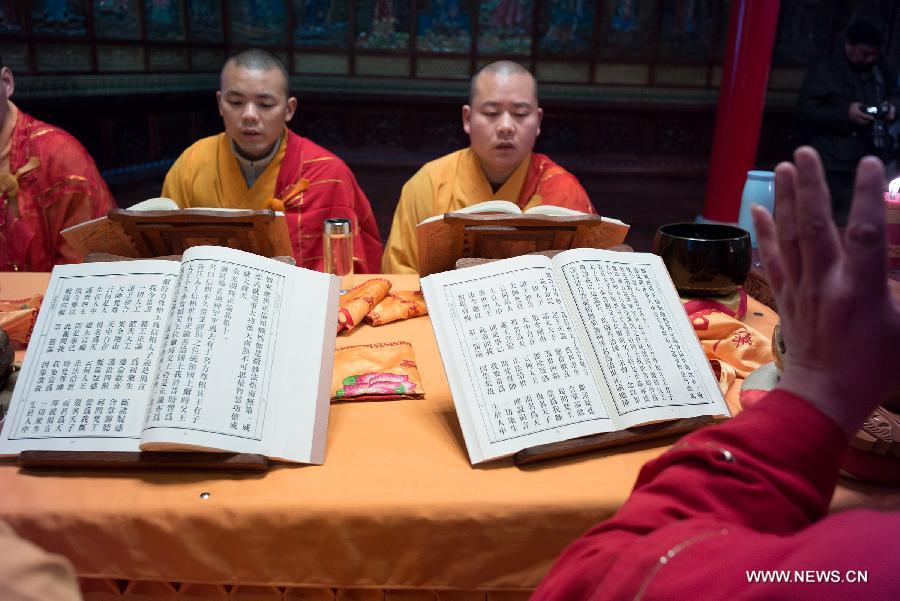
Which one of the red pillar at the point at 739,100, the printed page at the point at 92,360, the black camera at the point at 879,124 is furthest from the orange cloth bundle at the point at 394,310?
the red pillar at the point at 739,100

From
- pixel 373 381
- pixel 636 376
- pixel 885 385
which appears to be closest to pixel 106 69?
pixel 373 381

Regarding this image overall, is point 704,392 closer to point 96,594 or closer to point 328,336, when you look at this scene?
point 328,336

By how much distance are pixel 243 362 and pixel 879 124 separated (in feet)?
13.1

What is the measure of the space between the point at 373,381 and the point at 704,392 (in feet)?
1.84

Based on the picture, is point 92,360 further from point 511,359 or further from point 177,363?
point 511,359

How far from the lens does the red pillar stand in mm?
4578

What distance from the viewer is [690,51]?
7.10m

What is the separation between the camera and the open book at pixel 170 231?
135 centimetres

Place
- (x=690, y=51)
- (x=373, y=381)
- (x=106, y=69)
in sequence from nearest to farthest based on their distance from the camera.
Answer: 1. (x=373, y=381)
2. (x=106, y=69)
3. (x=690, y=51)

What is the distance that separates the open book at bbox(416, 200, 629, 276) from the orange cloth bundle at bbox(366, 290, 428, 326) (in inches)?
3.8

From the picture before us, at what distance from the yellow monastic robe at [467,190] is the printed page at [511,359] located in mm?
1405

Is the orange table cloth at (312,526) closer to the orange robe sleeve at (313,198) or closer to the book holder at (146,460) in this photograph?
the book holder at (146,460)

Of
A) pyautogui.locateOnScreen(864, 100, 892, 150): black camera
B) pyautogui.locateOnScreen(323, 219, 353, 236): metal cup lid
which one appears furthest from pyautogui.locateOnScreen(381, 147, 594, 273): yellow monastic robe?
pyautogui.locateOnScreen(864, 100, 892, 150): black camera

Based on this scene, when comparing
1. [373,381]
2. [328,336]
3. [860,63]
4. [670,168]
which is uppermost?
[860,63]
